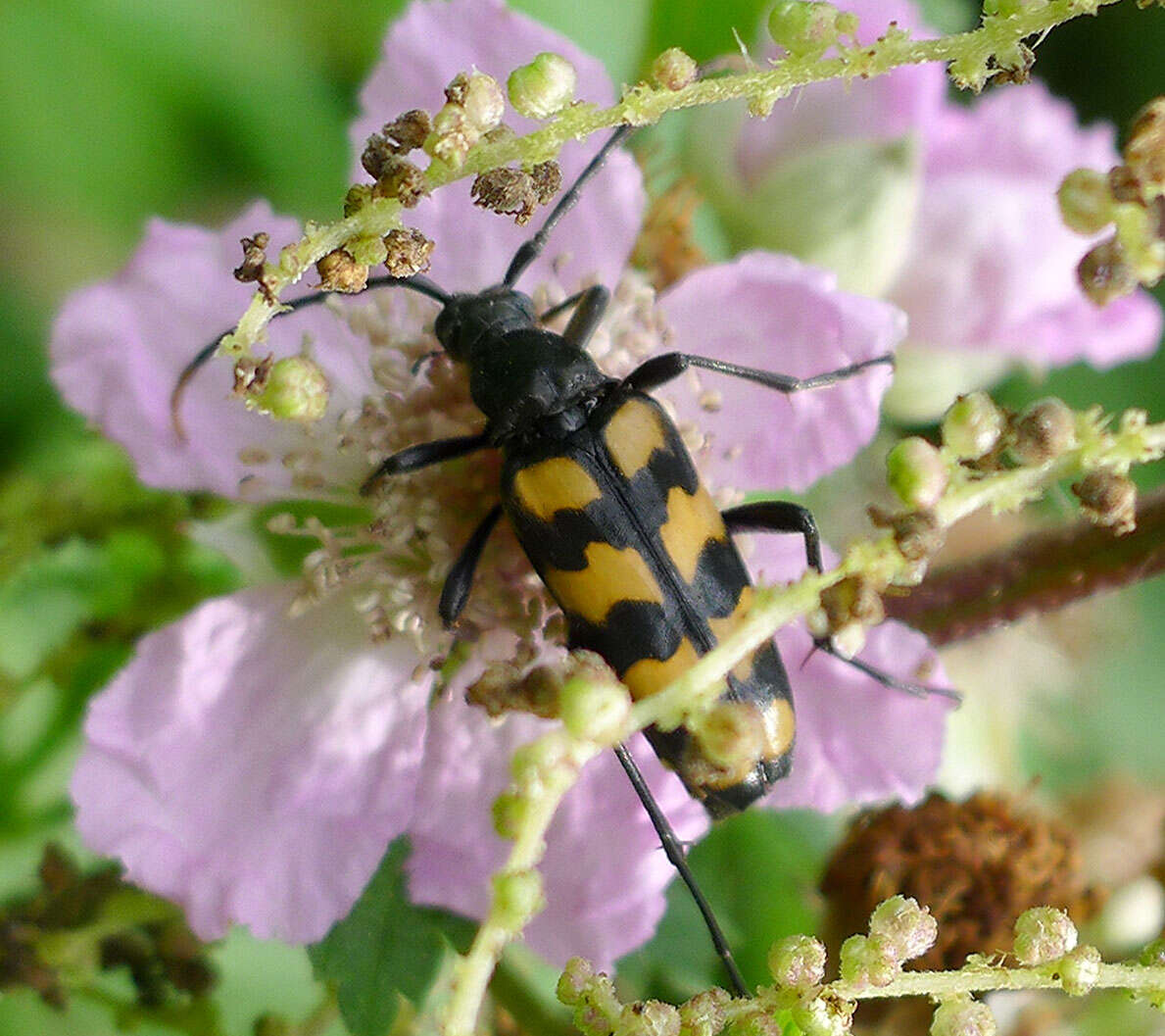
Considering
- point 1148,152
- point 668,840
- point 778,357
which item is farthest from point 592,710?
point 778,357

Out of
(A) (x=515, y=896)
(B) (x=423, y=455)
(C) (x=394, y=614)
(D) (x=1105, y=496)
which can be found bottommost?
(A) (x=515, y=896)

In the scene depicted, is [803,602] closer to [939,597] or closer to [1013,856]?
[939,597]

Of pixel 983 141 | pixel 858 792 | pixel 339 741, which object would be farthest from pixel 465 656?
pixel 983 141

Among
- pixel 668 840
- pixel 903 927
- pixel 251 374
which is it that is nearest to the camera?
pixel 903 927

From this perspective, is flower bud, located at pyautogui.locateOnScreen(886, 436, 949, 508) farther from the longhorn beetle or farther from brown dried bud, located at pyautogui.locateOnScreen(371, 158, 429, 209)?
the longhorn beetle

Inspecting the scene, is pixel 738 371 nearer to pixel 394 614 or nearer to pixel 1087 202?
pixel 394 614

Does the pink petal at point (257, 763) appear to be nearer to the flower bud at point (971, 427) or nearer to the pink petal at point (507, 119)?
the pink petal at point (507, 119)

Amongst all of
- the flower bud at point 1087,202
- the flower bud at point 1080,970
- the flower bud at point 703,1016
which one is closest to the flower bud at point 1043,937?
the flower bud at point 1080,970
